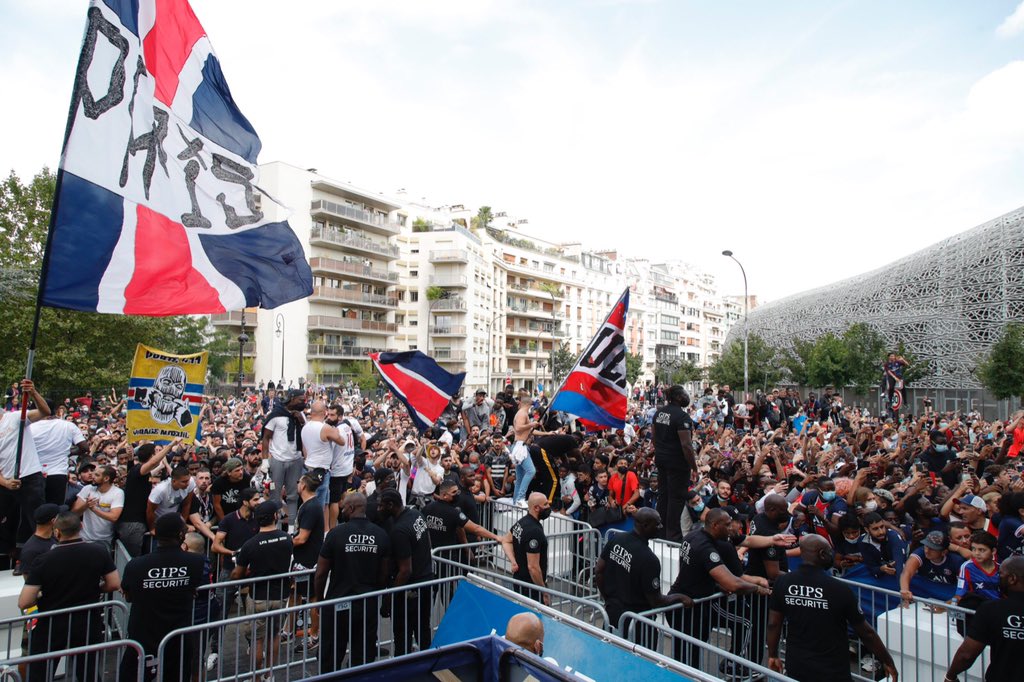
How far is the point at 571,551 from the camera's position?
855 centimetres

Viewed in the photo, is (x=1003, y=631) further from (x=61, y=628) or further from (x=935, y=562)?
(x=61, y=628)

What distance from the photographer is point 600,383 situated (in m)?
9.81

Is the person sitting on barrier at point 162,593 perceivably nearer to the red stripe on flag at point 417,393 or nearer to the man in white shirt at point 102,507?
the man in white shirt at point 102,507

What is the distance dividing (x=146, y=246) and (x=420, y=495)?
17.6 feet

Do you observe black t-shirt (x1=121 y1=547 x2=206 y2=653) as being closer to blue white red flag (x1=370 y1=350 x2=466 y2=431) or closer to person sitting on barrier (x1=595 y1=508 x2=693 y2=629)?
person sitting on barrier (x1=595 y1=508 x2=693 y2=629)

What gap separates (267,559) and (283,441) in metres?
2.93

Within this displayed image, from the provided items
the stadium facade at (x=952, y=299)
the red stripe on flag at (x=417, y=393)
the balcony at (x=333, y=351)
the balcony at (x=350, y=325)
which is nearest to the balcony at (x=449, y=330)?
the balcony at (x=350, y=325)

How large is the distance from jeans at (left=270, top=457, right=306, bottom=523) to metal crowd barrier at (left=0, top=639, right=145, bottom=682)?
265 cm

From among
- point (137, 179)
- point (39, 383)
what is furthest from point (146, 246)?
point (39, 383)

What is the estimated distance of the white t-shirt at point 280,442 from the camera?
8758 millimetres

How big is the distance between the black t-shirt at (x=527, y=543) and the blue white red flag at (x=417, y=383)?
3.48m

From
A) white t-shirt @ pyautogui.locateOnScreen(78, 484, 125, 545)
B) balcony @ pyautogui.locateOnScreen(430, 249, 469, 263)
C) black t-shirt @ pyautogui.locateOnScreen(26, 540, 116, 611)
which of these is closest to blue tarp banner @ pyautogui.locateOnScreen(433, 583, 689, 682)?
black t-shirt @ pyautogui.locateOnScreen(26, 540, 116, 611)

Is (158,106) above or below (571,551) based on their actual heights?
above

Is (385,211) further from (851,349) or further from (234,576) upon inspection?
(234,576)
